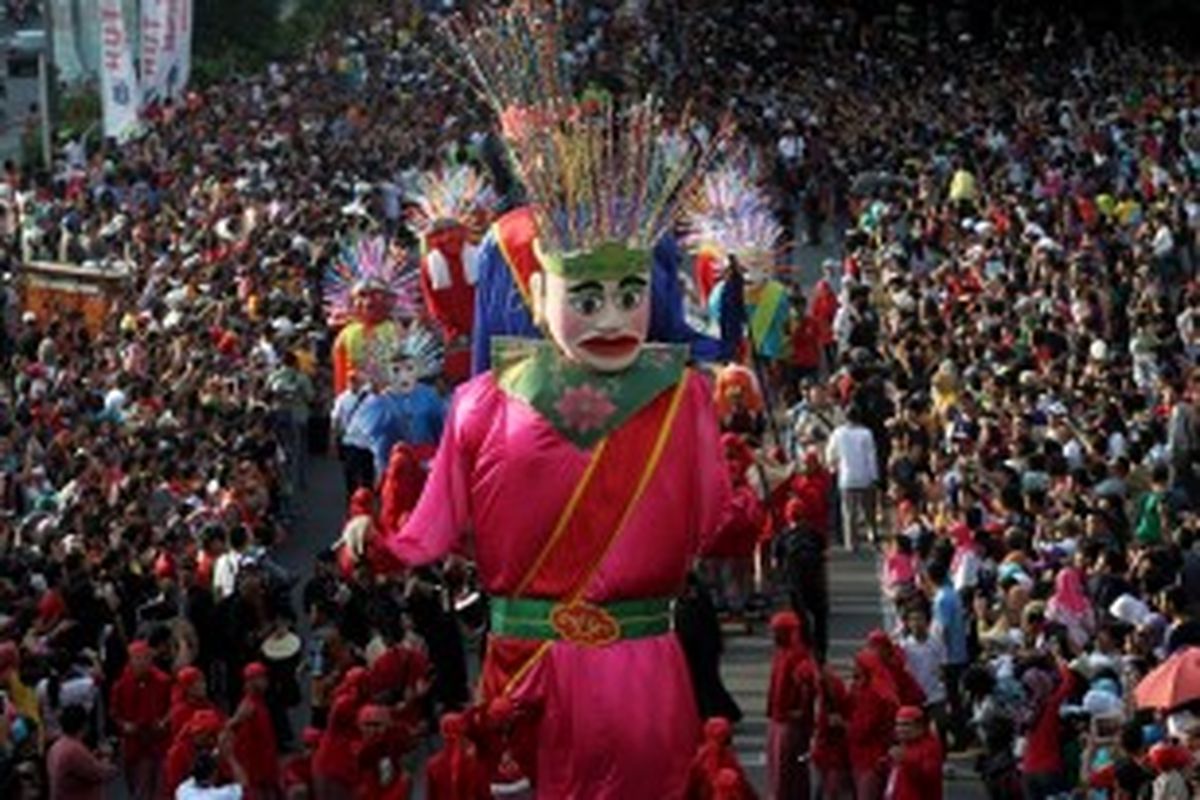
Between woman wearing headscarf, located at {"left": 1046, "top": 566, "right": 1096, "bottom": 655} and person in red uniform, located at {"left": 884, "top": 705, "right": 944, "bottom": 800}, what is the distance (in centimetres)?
191

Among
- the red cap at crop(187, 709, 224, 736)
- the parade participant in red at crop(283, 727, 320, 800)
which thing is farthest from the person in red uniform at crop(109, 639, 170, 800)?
the red cap at crop(187, 709, 224, 736)

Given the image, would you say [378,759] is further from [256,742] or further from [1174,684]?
[1174,684]

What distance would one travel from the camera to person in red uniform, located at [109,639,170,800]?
1972 centimetres

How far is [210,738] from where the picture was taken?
59.8 feet

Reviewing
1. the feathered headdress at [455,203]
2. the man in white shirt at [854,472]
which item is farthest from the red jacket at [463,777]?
the man in white shirt at [854,472]

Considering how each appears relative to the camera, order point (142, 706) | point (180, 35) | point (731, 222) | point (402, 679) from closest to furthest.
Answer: point (142, 706)
point (402, 679)
point (731, 222)
point (180, 35)

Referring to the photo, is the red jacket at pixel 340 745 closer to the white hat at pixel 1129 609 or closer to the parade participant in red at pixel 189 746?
the parade participant in red at pixel 189 746

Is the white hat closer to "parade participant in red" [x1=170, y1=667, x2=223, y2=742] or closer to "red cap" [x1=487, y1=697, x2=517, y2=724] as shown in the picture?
"red cap" [x1=487, y1=697, x2=517, y2=724]

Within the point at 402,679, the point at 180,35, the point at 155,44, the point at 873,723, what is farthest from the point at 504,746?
the point at 180,35

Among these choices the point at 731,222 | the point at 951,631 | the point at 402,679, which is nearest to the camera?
the point at 402,679

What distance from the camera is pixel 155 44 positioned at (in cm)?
4006

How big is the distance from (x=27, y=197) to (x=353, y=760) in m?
20.6

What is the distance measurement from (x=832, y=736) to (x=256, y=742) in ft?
8.55

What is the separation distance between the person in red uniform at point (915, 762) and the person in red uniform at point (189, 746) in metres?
2.96
